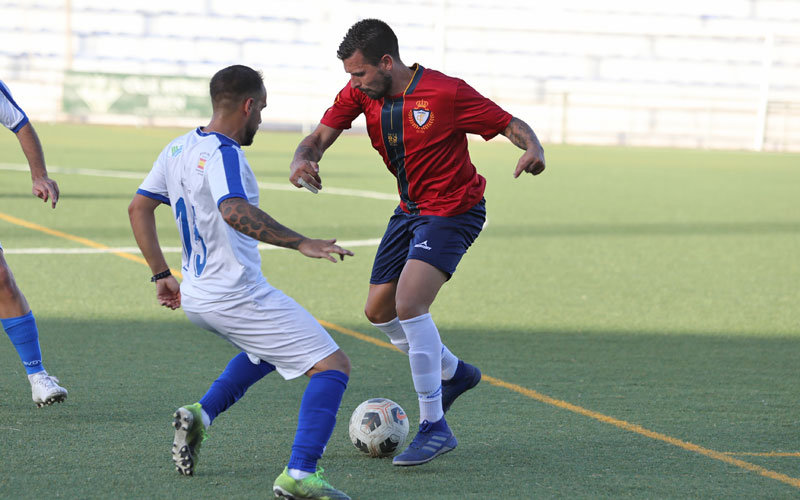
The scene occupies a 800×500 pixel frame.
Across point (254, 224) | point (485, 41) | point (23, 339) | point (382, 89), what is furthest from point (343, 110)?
point (485, 41)

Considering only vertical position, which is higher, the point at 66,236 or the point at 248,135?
the point at 248,135

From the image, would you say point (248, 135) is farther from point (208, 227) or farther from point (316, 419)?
point (316, 419)

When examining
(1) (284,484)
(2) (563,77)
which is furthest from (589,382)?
(2) (563,77)

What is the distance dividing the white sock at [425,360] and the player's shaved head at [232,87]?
1.27 meters

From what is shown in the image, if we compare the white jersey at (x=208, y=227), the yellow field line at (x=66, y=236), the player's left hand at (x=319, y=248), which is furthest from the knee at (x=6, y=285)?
the yellow field line at (x=66, y=236)

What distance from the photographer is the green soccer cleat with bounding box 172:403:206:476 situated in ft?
13.4

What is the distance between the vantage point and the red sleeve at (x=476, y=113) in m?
4.92

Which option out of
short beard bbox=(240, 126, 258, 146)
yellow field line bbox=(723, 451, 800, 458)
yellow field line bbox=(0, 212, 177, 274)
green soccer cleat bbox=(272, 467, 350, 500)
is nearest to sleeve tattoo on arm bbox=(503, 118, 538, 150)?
short beard bbox=(240, 126, 258, 146)

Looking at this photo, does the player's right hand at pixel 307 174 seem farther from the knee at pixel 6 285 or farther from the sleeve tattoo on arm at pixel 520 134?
the knee at pixel 6 285

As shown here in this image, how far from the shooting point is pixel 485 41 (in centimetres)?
4625

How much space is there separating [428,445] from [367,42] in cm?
173

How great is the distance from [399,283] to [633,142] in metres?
37.6

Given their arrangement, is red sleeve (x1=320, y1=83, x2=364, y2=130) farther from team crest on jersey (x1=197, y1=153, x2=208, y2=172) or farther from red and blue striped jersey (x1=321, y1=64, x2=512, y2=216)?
team crest on jersey (x1=197, y1=153, x2=208, y2=172)

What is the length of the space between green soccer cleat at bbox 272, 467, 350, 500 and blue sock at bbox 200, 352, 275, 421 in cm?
55
